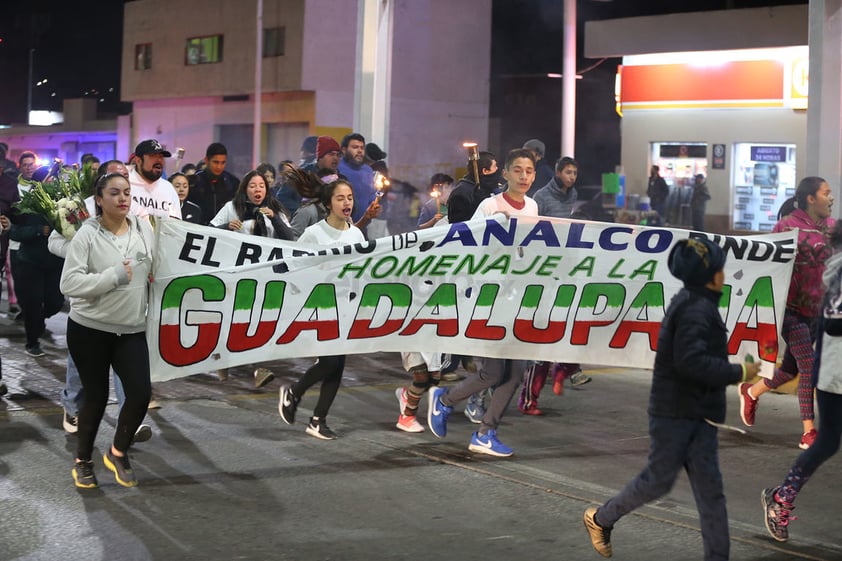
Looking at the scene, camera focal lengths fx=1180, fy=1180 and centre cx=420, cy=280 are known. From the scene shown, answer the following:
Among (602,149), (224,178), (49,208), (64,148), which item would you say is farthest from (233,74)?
(49,208)

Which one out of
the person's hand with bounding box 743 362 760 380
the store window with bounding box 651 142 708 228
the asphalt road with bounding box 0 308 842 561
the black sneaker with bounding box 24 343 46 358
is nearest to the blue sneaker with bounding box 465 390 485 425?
the asphalt road with bounding box 0 308 842 561

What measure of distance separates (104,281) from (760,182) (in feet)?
73.4

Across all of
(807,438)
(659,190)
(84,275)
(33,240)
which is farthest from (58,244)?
(659,190)

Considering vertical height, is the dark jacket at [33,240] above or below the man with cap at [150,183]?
below

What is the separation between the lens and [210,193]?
11383 mm

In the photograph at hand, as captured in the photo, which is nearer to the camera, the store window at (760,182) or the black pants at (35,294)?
the black pants at (35,294)

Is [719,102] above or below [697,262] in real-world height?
above

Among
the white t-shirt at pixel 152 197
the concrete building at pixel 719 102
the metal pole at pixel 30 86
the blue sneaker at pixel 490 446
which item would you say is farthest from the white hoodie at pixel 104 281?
the metal pole at pixel 30 86

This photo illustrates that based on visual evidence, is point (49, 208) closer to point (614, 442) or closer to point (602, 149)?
point (614, 442)

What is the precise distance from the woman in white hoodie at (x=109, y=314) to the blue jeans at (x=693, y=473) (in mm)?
2868

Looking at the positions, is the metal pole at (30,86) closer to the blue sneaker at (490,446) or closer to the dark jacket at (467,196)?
the dark jacket at (467,196)

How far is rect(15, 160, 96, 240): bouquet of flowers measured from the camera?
24.3 ft

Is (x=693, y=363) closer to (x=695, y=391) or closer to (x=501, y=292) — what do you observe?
(x=695, y=391)

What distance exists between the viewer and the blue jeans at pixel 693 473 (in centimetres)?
514
